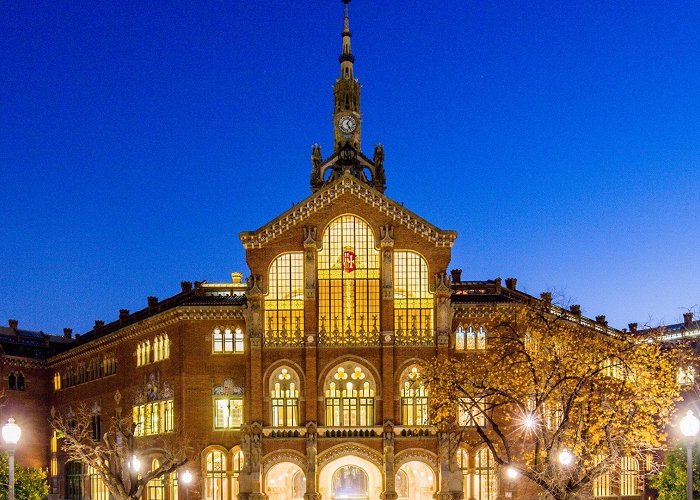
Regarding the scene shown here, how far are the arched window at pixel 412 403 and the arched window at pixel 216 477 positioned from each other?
51.6 ft

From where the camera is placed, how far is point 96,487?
99.1 m

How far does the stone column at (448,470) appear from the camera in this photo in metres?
78.1

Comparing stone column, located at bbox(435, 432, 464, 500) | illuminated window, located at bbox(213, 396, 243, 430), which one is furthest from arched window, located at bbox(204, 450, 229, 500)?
stone column, located at bbox(435, 432, 464, 500)

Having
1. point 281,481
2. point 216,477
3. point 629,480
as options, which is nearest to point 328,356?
point 281,481

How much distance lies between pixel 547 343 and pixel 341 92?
7477cm

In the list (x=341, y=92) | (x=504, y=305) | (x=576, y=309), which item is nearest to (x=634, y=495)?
(x=576, y=309)

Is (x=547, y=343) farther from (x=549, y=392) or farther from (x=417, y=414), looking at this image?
(x=417, y=414)

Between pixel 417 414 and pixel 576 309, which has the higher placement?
pixel 576 309

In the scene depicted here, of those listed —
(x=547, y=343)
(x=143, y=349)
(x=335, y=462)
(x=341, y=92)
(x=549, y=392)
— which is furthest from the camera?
(x=341, y=92)

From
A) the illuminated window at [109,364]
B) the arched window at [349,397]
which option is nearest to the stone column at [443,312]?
the arched window at [349,397]

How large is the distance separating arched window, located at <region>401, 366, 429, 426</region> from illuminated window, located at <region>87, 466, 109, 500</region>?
3436 cm

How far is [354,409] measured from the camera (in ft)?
267

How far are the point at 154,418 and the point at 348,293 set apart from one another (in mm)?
21732

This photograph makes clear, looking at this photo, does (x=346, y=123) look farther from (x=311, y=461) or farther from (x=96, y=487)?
(x=311, y=461)
